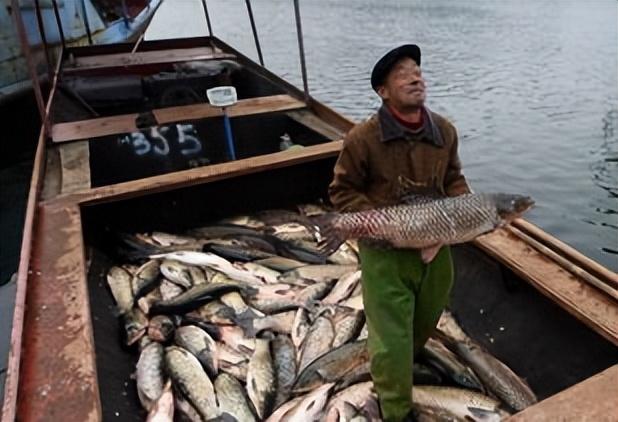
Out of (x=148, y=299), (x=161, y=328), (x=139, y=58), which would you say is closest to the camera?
(x=161, y=328)

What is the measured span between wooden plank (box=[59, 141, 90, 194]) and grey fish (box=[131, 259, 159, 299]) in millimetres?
872

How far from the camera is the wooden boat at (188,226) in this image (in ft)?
8.75

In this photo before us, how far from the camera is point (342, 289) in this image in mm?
4418

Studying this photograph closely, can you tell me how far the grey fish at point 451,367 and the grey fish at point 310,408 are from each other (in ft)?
2.41

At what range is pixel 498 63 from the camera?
20359 millimetres

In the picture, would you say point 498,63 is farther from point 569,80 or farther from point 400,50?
point 400,50

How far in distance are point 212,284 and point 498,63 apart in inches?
742

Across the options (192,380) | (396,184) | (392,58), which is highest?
(392,58)

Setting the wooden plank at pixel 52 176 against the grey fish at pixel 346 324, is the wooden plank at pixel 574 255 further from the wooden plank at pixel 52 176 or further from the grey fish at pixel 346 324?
the wooden plank at pixel 52 176

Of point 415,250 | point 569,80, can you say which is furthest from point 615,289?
point 569,80

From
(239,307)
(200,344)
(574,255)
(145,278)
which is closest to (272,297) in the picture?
(239,307)

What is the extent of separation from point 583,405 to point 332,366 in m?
1.71

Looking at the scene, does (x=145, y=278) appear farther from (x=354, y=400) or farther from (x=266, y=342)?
(x=354, y=400)

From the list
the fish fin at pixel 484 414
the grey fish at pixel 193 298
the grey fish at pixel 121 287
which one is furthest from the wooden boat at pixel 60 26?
the fish fin at pixel 484 414
